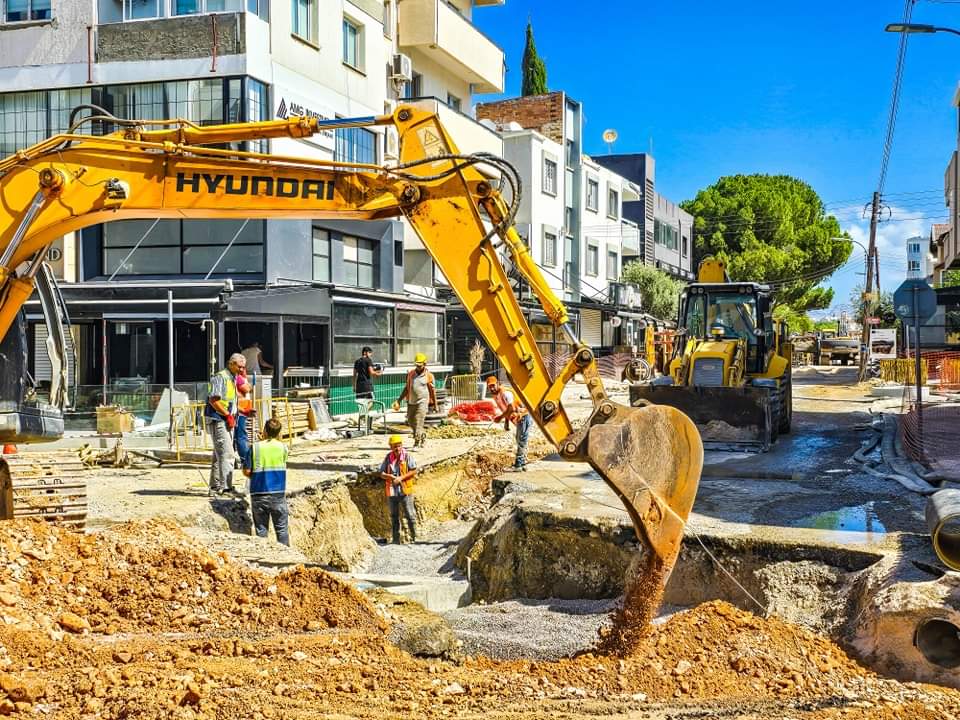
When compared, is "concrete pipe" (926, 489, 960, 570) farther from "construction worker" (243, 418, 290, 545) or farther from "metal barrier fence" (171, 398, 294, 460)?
"metal barrier fence" (171, 398, 294, 460)

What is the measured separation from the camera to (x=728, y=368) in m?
15.1

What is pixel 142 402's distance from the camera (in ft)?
56.5

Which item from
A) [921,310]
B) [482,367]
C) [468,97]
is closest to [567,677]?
[921,310]

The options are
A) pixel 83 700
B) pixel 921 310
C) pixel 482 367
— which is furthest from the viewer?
pixel 482 367

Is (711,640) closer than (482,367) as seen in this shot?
Yes

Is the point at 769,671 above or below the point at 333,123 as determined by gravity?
below

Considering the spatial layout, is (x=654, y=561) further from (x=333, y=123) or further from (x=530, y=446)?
(x=530, y=446)

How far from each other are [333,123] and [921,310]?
9.40 meters

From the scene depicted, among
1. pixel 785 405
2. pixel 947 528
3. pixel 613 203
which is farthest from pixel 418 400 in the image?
pixel 613 203

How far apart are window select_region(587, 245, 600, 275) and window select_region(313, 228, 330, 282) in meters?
20.2

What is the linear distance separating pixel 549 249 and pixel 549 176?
2844 mm

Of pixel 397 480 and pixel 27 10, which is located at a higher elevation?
pixel 27 10

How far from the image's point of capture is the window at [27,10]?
795 inches

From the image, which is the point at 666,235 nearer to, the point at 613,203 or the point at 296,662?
the point at 613,203
